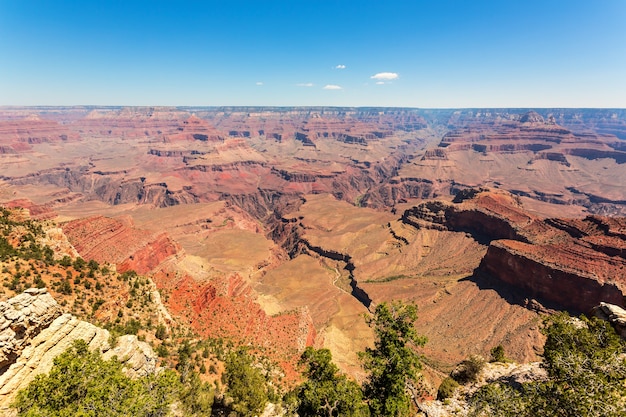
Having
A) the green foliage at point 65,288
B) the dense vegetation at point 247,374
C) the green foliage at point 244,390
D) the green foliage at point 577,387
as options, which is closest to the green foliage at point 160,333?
the dense vegetation at point 247,374

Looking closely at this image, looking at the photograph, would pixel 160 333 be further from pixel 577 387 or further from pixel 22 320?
pixel 577 387

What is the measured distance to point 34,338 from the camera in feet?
59.9

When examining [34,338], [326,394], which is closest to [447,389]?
[326,394]

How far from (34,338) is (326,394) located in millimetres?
20328

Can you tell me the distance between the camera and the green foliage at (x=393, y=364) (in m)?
24.0

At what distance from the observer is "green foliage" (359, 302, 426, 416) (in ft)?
78.9

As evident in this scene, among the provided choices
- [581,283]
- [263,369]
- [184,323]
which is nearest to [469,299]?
[581,283]

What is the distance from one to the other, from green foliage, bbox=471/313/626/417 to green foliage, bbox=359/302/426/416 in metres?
5.08

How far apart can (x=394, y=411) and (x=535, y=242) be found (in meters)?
88.3

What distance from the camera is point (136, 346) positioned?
23.9m

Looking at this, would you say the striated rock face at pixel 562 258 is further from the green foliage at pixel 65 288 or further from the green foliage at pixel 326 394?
the green foliage at pixel 65 288

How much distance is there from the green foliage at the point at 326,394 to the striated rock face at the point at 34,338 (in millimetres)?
13983

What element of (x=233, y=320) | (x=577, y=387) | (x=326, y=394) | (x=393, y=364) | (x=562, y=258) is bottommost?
(x=562, y=258)

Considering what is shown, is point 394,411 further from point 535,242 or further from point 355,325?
point 535,242
